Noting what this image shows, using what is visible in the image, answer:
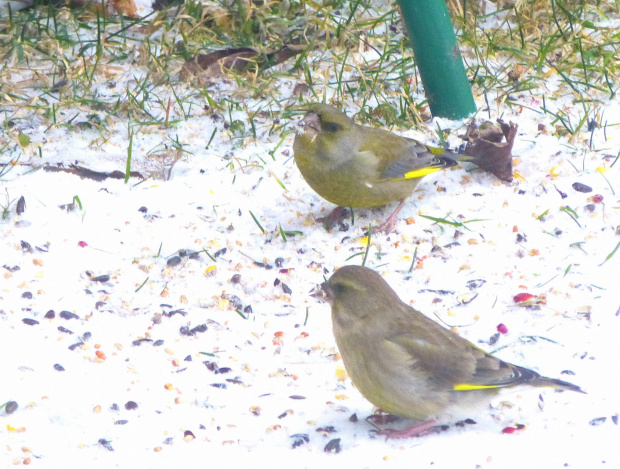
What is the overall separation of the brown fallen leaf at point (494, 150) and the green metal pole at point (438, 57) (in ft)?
1.48

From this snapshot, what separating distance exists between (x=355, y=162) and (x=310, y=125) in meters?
0.36

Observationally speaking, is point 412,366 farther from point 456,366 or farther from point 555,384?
point 555,384

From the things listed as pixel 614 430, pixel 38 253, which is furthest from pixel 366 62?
pixel 614 430

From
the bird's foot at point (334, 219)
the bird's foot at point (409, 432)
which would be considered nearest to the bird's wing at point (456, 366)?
the bird's foot at point (409, 432)

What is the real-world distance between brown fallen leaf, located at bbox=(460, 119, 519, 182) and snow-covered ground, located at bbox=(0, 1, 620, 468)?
9cm

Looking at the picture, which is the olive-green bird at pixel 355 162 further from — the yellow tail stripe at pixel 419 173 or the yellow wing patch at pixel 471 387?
the yellow wing patch at pixel 471 387

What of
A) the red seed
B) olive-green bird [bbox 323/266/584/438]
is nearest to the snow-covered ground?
the red seed

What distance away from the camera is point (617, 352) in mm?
4113

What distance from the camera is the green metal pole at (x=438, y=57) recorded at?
6070 mm

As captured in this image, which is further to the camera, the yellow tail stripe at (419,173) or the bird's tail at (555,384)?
the yellow tail stripe at (419,173)

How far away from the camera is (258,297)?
4.86 meters

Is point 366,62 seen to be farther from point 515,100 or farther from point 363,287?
point 363,287

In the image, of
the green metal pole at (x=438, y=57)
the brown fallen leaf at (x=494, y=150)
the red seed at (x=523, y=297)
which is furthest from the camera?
the green metal pole at (x=438, y=57)

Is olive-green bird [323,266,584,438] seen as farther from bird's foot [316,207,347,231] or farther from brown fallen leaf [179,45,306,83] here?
brown fallen leaf [179,45,306,83]
